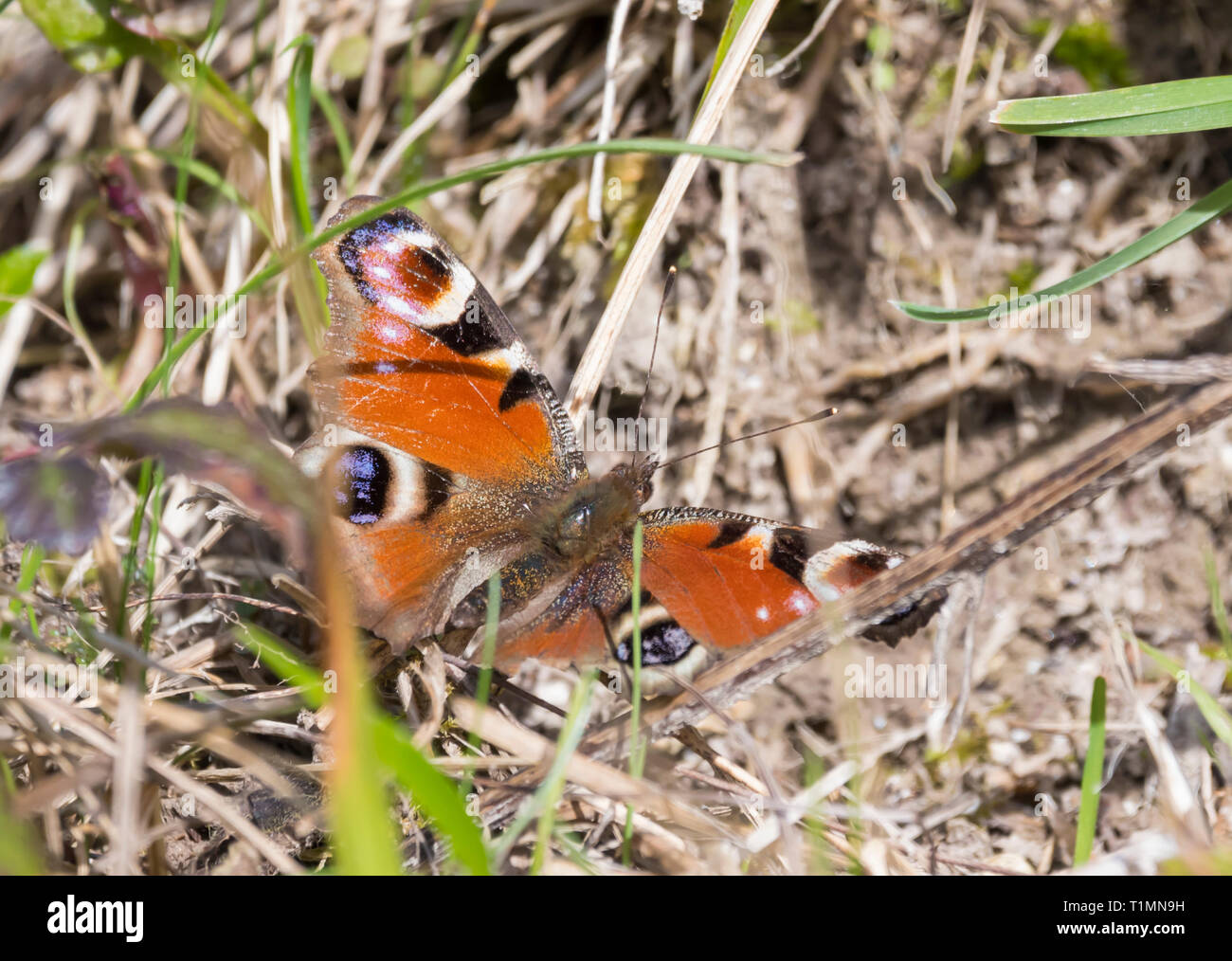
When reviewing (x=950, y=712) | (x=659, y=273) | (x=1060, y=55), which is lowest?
(x=950, y=712)

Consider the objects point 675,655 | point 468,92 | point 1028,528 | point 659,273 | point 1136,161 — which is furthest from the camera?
point 468,92

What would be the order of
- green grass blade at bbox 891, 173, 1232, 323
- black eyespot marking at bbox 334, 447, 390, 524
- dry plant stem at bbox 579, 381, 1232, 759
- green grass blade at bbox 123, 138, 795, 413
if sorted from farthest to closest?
black eyespot marking at bbox 334, 447, 390, 524
green grass blade at bbox 891, 173, 1232, 323
dry plant stem at bbox 579, 381, 1232, 759
green grass blade at bbox 123, 138, 795, 413

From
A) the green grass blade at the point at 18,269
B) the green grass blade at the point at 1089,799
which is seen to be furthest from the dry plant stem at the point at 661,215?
the green grass blade at the point at 18,269

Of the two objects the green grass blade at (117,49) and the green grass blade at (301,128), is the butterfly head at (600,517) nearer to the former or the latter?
the green grass blade at (301,128)

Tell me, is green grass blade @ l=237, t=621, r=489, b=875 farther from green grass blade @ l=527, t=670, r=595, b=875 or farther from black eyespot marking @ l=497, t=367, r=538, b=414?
black eyespot marking @ l=497, t=367, r=538, b=414

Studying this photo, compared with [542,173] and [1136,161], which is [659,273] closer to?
[542,173]

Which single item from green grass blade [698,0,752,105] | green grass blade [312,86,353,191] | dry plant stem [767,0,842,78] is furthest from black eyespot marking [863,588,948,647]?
green grass blade [312,86,353,191]

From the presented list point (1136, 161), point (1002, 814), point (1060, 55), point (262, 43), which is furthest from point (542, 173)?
point (1002, 814)

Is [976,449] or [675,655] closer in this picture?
[675,655]
